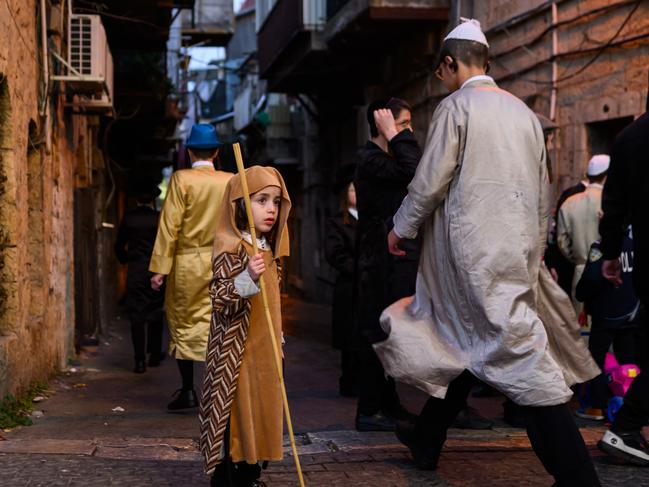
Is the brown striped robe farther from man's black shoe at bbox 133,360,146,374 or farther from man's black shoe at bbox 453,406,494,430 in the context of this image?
man's black shoe at bbox 133,360,146,374

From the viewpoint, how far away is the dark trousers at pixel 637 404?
5.28m

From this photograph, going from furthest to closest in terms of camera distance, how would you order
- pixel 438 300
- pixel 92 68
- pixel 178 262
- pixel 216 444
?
pixel 92 68, pixel 178 262, pixel 438 300, pixel 216 444

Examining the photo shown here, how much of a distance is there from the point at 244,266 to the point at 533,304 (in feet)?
4.08

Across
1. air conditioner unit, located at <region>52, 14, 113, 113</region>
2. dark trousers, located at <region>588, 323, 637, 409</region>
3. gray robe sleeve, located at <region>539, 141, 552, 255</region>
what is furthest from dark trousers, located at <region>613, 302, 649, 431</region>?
air conditioner unit, located at <region>52, 14, 113, 113</region>

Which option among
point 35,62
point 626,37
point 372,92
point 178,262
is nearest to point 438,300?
point 178,262

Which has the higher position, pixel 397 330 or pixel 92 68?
pixel 92 68

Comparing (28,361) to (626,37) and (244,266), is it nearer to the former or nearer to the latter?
(244,266)

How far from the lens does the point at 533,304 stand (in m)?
4.60

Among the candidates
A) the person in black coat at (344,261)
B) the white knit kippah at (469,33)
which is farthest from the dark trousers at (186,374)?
the white knit kippah at (469,33)

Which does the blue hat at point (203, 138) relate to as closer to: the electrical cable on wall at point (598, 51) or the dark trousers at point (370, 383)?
the dark trousers at point (370, 383)

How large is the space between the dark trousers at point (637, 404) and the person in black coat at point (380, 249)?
4.59ft

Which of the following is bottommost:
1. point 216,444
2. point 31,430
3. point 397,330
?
point 31,430

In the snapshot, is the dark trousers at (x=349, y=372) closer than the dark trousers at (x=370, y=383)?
No

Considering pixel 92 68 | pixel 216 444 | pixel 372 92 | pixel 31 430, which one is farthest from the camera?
pixel 372 92
